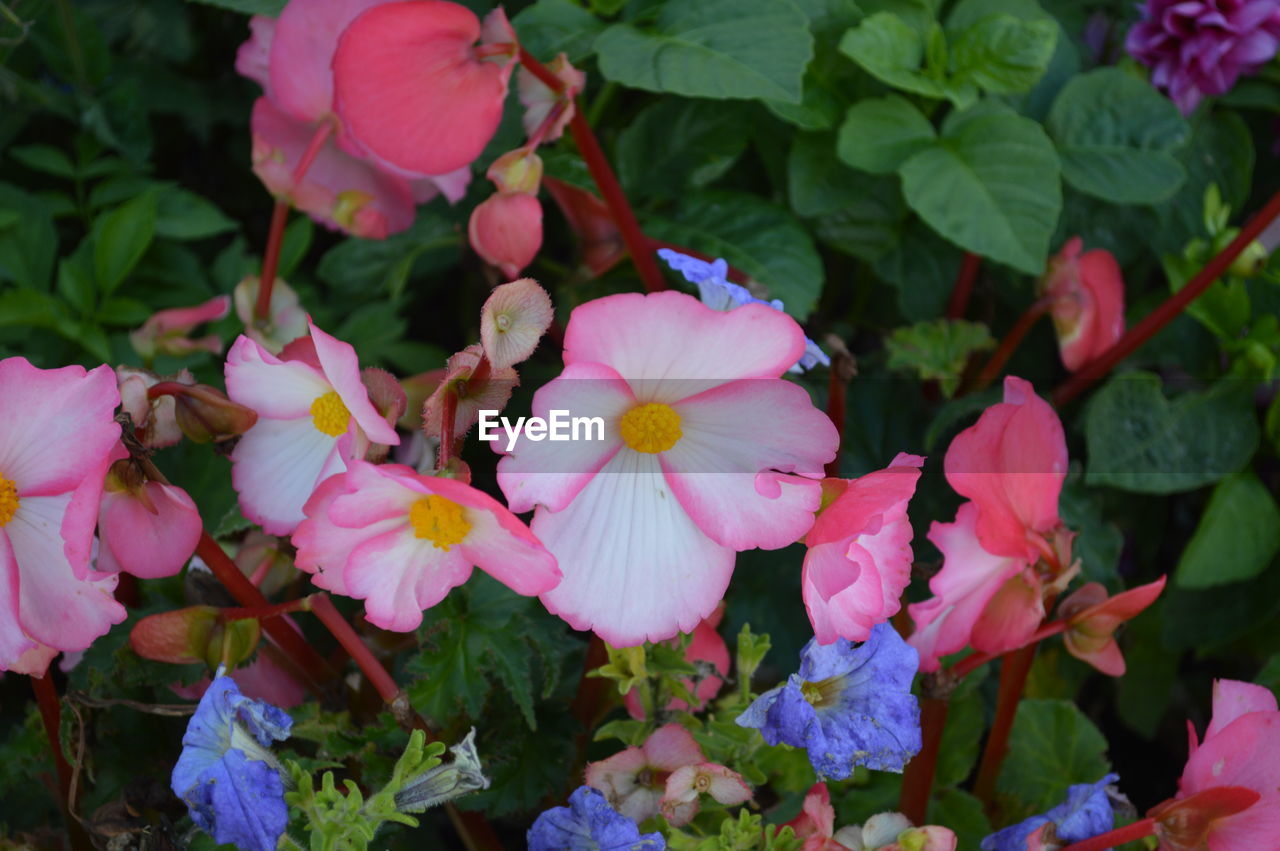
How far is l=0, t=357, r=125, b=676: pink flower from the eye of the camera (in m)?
0.45

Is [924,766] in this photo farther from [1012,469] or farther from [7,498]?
[7,498]

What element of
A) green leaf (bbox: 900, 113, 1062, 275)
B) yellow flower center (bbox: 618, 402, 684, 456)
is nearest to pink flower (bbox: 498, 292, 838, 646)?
yellow flower center (bbox: 618, 402, 684, 456)

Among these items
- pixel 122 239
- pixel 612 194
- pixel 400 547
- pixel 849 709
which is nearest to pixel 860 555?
pixel 849 709

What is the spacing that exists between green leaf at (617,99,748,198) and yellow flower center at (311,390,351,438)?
40 centimetres

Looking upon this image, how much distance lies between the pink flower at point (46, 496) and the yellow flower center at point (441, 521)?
127 mm

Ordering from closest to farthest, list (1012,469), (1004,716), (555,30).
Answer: (1012,469) < (1004,716) < (555,30)

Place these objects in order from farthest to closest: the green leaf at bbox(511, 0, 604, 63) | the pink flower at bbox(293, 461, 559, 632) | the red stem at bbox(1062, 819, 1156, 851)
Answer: the green leaf at bbox(511, 0, 604, 63), the red stem at bbox(1062, 819, 1156, 851), the pink flower at bbox(293, 461, 559, 632)

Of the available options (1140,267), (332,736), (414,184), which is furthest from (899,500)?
(1140,267)

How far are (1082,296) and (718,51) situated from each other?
333 millimetres

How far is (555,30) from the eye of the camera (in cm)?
75

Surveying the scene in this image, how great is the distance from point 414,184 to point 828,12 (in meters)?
0.34

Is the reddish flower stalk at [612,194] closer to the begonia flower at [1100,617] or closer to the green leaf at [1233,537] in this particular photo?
the begonia flower at [1100,617]

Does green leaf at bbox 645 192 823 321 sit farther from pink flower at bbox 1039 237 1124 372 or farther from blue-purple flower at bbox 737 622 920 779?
blue-purple flower at bbox 737 622 920 779

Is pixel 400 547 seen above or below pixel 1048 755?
above
